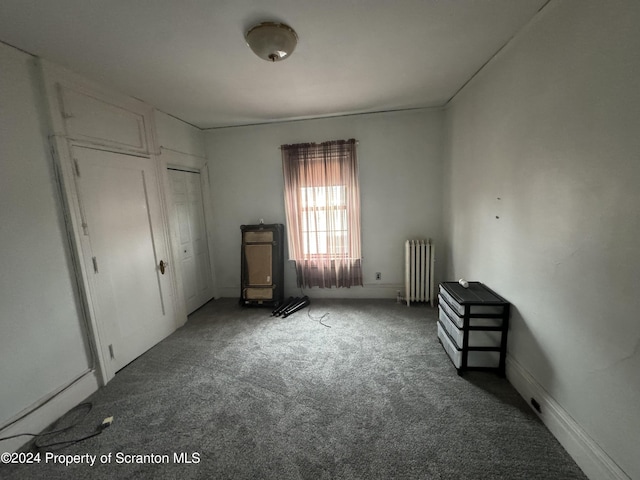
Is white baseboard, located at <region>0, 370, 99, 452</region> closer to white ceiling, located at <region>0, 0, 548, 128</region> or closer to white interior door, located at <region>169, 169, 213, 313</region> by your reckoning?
white interior door, located at <region>169, 169, 213, 313</region>

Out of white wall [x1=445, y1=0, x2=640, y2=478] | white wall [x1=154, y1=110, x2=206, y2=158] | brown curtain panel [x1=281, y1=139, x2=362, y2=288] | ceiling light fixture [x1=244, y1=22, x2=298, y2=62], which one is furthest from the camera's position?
brown curtain panel [x1=281, y1=139, x2=362, y2=288]

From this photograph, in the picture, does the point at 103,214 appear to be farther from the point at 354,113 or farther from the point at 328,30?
the point at 354,113

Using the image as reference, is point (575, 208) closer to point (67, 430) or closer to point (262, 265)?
point (262, 265)

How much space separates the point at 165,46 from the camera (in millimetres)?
1677

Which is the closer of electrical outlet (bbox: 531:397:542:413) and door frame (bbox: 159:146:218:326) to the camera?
electrical outlet (bbox: 531:397:542:413)

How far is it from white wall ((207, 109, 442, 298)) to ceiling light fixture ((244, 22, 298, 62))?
1827 mm

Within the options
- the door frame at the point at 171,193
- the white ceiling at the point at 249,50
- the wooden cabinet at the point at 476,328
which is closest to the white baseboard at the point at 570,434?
the wooden cabinet at the point at 476,328

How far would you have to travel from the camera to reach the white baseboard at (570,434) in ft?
3.90

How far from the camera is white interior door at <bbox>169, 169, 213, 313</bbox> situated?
3238 mm

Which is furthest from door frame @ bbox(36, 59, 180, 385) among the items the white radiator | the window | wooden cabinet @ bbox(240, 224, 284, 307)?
the white radiator

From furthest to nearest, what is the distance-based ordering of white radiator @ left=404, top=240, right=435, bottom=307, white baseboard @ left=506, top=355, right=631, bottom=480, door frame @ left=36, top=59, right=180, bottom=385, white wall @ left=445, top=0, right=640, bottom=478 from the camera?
white radiator @ left=404, top=240, right=435, bottom=307 → door frame @ left=36, top=59, right=180, bottom=385 → white baseboard @ left=506, top=355, right=631, bottom=480 → white wall @ left=445, top=0, right=640, bottom=478

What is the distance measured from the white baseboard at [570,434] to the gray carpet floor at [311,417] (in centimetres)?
5

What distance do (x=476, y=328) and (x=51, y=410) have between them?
3175 mm

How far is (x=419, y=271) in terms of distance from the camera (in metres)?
3.28
